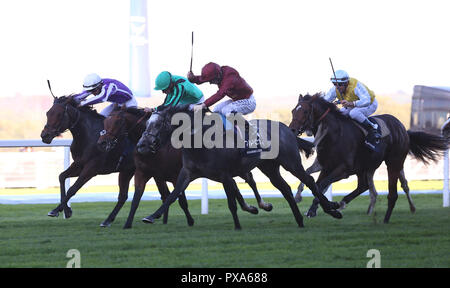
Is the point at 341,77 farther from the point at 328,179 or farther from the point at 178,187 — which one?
the point at 178,187

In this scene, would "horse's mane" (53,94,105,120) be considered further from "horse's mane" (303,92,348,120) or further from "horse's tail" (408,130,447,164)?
"horse's tail" (408,130,447,164)

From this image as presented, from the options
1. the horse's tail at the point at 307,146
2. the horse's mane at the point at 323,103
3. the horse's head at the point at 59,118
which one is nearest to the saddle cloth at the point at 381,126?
the horse's mane at the point at 323,103

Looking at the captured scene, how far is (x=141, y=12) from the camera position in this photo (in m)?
35.6

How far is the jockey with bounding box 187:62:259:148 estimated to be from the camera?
28.3ft

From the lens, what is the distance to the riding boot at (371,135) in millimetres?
9891

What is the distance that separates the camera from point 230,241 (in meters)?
7.70

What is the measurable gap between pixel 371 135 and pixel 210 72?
226 centimetres

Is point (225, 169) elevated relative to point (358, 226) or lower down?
elevated

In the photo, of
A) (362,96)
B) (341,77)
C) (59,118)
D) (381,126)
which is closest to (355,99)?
(362,96)

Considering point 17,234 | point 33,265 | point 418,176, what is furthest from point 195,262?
point 418,176

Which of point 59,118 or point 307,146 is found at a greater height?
point 59,118

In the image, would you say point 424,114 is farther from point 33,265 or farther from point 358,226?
point 33,265

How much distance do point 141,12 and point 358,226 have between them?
1091 inches

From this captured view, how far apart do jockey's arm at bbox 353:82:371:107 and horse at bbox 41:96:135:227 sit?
8.54ft
